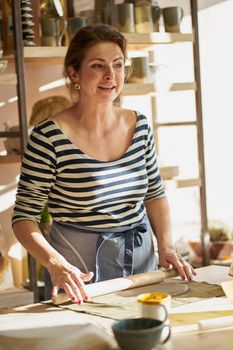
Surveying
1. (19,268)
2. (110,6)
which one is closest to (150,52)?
(110,6)

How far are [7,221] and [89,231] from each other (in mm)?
1729

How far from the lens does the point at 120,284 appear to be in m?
2.07

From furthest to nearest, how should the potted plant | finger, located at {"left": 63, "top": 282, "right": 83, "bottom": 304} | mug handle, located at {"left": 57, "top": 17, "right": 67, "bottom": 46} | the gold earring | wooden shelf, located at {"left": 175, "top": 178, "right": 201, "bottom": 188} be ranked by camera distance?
the potted plant → wooden shelf, located at {"left": 175, "top": 178, "right": 201, "bottom": 188} → mug handle, located at {"left": 57, "top": 17, "right": 67, "bottom": 46} → the gold earring → finger, located at {"left": 63, "top": 282, "right": 83, "bottom": 304}

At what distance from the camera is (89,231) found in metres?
2.27

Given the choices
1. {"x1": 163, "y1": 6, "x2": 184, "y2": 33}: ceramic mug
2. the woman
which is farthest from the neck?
{"x1": 163, "y1": 6, "x2": 184, "y2": 33}: ceramic mug

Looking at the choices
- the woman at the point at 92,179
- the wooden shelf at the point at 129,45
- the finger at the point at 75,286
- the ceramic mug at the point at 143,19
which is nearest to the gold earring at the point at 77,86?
the woman at the point at 92,179

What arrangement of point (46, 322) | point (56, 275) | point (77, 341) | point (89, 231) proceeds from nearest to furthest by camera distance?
point (77, 341) < point (46, 322) < point (56, 275) < point (89, 231)

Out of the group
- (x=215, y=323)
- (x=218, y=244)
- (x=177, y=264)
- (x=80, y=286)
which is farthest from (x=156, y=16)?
(x=215, y=323)

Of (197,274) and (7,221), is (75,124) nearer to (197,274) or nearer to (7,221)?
(197,274)

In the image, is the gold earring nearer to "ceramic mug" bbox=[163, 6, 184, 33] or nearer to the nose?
the nose

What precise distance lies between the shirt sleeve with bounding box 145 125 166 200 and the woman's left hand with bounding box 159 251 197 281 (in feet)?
0.85

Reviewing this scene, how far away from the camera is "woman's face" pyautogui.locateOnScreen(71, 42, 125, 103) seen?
2.25 m

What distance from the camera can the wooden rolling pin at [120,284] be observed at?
196 cm

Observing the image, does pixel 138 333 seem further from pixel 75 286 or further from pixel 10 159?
pixel 10 159
